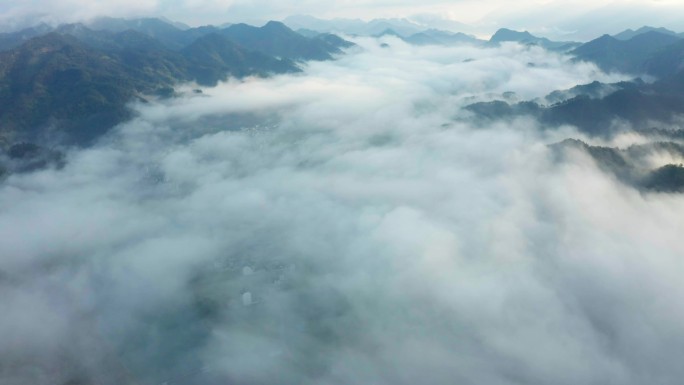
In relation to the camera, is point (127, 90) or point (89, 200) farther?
point (127, 90)

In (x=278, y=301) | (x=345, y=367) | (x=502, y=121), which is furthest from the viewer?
(x=502, y=121)

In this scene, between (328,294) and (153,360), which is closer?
(153,360)

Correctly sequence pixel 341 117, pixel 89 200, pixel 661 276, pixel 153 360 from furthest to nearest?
pixel 341 117
pixel 89 200
pixel 661 276
pixel 153 360

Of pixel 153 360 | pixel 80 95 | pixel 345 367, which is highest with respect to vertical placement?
pixel 80 95

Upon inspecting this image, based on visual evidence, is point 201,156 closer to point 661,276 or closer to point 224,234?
point 224,234

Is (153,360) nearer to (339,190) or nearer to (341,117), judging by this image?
(339,190)

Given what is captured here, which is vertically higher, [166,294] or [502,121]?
[502,121]

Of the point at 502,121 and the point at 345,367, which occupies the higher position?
the point at 502,121

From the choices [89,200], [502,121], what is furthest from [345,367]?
[502,121]

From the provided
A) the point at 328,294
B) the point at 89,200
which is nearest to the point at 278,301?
the point at 328,294
